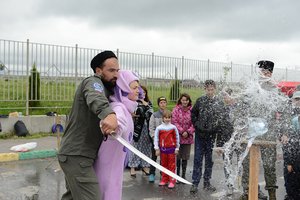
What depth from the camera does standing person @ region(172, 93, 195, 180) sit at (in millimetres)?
7414

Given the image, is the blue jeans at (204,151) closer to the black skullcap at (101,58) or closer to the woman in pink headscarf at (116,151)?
the woman in pink headscarf at (116,151)

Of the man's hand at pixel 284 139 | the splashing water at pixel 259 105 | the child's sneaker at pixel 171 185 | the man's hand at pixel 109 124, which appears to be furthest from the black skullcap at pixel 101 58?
the child's sneaker at pixel 171 185

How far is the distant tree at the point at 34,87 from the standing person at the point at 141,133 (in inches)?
209

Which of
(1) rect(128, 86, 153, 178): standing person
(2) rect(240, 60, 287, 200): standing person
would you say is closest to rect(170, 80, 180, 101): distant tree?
(1) rect(128, 86, 153, 178): standing person

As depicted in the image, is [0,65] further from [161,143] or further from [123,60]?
[161,143]

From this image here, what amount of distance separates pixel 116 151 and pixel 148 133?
4.63m

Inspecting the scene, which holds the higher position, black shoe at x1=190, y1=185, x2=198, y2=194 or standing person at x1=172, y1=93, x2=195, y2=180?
standing person at x1=172, y1=93, x2=195, y2=180

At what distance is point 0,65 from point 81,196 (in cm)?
878

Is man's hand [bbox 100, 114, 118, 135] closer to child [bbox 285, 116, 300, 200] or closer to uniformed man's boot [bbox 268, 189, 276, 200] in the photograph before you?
child [bbox 285, 116, 300, 200]

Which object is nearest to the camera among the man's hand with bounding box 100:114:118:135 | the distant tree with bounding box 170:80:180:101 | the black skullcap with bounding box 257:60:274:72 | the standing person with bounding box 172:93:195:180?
the man's hand with bounding box 100:114:118:135

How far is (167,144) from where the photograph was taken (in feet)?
23.4

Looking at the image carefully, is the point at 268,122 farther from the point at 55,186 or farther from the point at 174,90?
the point at 174,90

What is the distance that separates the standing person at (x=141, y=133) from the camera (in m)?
7.69

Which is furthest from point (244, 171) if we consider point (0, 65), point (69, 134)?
point (0, 65)
